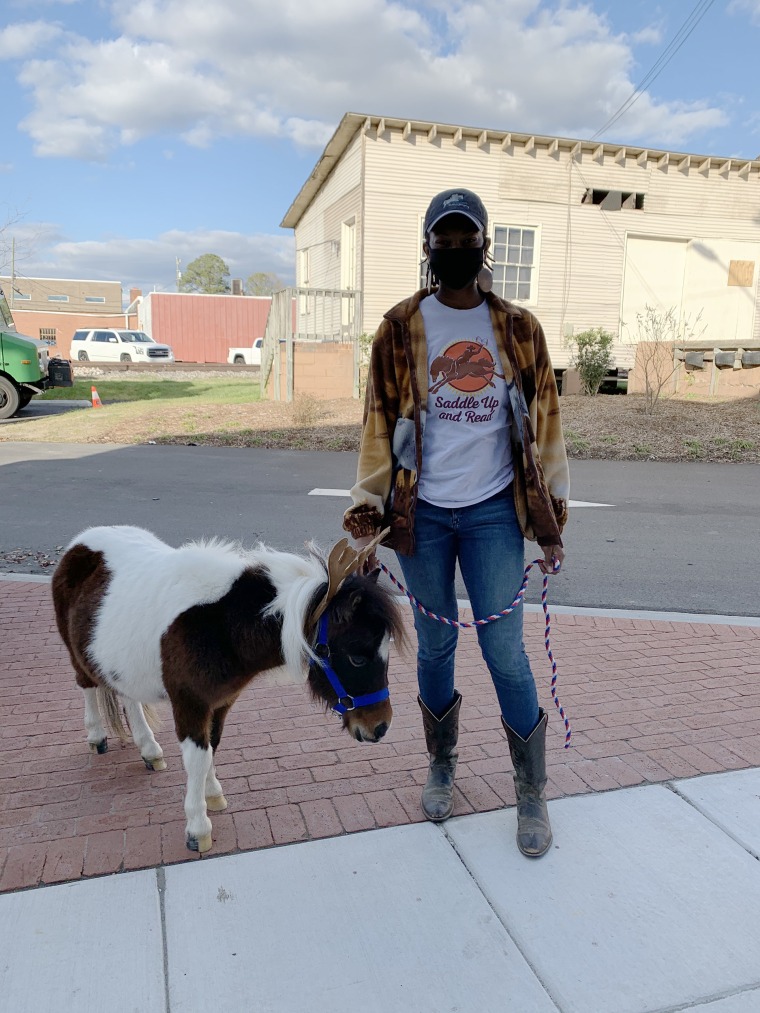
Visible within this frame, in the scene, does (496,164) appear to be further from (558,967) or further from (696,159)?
(558,967)

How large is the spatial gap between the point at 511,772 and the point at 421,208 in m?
17.3

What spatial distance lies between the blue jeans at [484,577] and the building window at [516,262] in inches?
677

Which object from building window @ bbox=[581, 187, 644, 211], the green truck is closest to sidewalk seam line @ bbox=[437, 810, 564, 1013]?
the green truck

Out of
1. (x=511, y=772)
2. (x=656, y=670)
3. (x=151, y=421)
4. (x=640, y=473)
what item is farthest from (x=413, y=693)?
(x=151, y=421)

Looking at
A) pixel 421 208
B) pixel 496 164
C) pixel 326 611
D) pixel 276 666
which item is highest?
pixel 496 164

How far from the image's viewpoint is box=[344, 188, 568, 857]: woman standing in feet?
8.26

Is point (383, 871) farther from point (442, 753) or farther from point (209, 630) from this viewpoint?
point (209, 630)

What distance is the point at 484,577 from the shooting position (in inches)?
102

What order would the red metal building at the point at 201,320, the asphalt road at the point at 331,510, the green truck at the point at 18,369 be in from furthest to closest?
the red metal building at the point at 201,320 < the green truck at the point at 18,369 < the asphalt road at the point at 331,510

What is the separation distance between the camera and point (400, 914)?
7.67 feet

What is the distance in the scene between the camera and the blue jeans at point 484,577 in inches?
101

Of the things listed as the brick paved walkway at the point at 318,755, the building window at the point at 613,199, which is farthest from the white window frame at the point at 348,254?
the brick paved walkway at the point at 318,755

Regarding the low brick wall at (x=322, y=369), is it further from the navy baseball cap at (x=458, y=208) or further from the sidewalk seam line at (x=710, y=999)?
the sidewalk seam line at (x=710, y=999)

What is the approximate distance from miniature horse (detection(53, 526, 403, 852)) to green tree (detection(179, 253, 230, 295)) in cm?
7760
